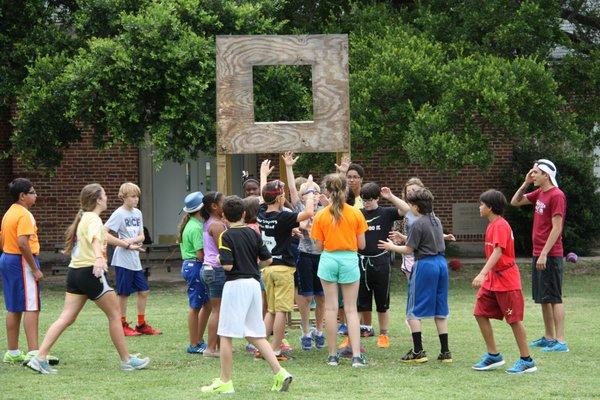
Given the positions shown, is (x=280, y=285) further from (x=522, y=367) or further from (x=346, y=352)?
(x=522, y=367)

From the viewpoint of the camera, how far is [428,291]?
994 centimetres

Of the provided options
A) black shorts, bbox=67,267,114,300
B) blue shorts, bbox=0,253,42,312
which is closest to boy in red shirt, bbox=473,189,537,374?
black shorts, bbox=67,267,114,300

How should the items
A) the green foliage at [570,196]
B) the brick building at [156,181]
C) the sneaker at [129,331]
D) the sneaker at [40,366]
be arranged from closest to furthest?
the sneaker at [40,366] < the sneaker at [129,331] < the green foliage at [570,196] < the brick building at [156,181]

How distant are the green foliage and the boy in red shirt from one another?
13.4m

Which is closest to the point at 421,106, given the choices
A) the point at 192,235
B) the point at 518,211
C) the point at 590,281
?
the point at 590,281

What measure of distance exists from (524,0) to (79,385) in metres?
12.8

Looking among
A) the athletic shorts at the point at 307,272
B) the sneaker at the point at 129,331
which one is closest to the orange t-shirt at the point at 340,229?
the athletic shorts at the point at 307,272

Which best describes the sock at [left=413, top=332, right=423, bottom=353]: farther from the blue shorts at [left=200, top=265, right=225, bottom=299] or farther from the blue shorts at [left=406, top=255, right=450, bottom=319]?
the blue shorts at [left=200, top=265, right=225, bottom=299]

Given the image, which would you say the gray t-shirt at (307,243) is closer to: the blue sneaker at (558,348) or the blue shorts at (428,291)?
the blue shorts at (428,291)

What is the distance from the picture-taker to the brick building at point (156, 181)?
75.7 feet

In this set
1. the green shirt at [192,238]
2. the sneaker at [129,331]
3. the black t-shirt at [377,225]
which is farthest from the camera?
the sneaker at [129,331]

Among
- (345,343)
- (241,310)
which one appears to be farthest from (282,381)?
(345,343)

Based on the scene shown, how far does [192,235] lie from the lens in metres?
10.6

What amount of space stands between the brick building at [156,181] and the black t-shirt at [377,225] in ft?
38.3
